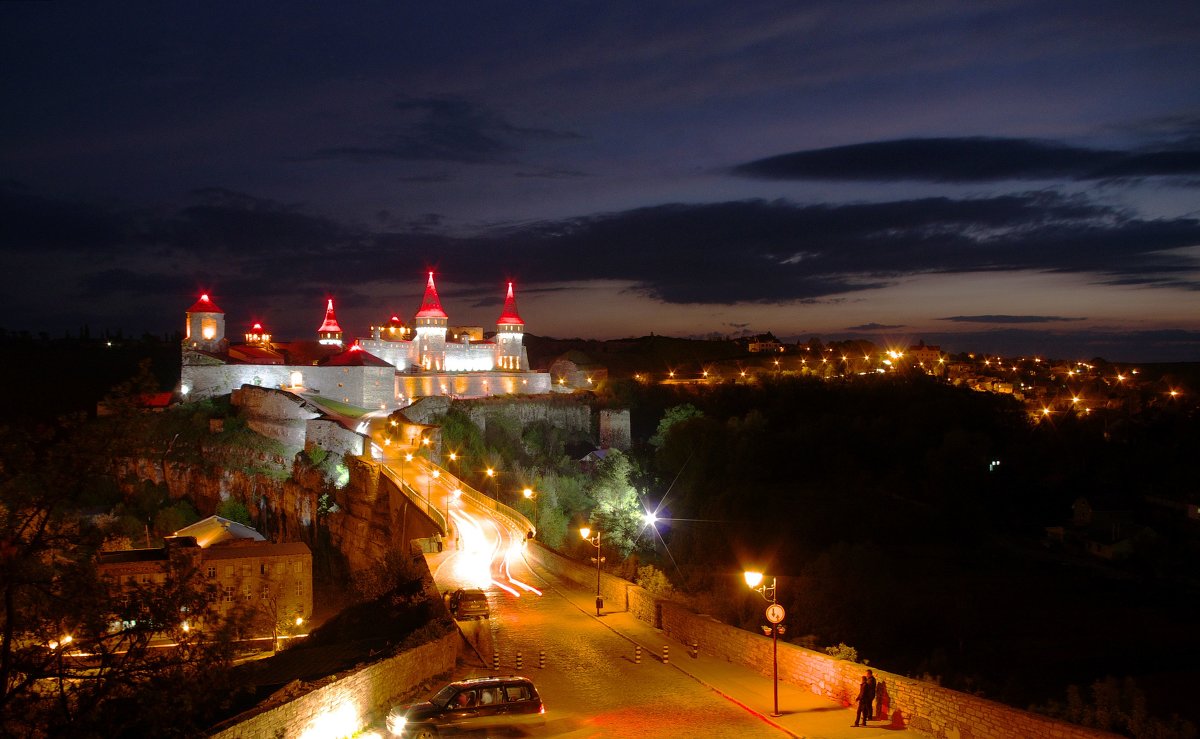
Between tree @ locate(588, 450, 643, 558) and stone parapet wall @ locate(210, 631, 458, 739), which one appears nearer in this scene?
stone parapet wall @ locate(210, 631, 458, 739)

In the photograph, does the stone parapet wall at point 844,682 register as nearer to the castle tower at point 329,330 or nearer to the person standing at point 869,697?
the person standing at point 869,697

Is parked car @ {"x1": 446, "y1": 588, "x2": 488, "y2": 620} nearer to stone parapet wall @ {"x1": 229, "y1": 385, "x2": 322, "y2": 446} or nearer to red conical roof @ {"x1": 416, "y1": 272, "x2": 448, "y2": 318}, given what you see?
stone parapet wall @ {"x1": 229, "y1": 385, "x2": 322, "y2": 446}

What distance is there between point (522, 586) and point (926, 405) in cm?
4658

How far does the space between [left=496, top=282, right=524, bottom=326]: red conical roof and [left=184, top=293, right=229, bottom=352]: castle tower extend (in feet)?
55.8

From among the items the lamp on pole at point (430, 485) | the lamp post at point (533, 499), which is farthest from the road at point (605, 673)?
the lamp post at point (533, 499)

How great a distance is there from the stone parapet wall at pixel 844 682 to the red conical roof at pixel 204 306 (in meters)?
35.9

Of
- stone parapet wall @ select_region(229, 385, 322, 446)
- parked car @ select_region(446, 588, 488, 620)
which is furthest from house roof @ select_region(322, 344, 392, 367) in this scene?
parked car @ select_region(446, 588, 488, 620)

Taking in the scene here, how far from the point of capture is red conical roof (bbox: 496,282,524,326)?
58375 millimetres

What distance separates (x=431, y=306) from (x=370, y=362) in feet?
27.0

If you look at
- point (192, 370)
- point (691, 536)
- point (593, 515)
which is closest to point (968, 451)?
point (691, 536)

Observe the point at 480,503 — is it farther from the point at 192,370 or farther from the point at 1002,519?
the point at 1002,519

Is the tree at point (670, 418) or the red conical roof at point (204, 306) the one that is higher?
the red conical roof at point (204, 306)

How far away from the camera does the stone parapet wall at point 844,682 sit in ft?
32.3

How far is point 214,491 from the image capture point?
137 ft
